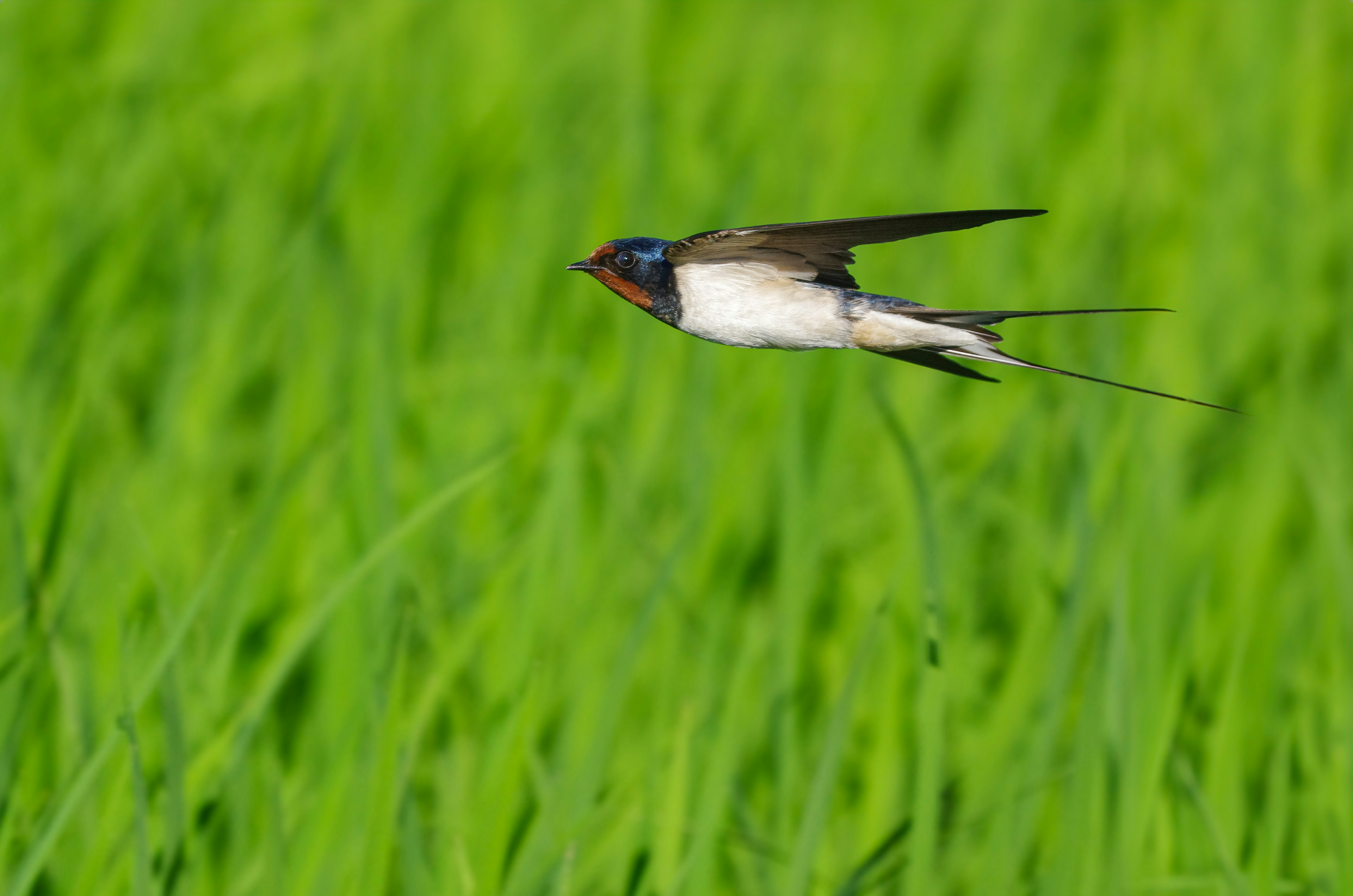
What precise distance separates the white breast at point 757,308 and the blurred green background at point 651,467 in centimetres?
78

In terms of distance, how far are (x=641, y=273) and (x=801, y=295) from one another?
78mm

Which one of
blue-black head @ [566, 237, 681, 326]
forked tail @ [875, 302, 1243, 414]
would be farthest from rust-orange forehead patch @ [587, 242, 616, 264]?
forked tail @ [875, 302, 1243, 414]

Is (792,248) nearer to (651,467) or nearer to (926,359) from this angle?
(926,359)

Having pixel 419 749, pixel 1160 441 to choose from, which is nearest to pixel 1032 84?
pixel 1160 441

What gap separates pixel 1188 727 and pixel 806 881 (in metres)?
1.26

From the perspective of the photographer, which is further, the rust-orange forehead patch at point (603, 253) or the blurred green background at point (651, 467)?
the blurred green background at point (651, 467)

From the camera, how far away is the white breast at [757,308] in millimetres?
490

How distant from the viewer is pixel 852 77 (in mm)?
5023

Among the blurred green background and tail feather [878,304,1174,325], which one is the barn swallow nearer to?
tail feather [878,304,1174,325]

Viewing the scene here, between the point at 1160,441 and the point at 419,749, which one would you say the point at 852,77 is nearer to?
the point at 1160,441

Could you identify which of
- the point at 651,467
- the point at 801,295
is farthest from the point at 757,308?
the point at 651,467

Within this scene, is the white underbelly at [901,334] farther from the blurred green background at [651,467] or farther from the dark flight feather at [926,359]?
the blurred green background at [651,467]

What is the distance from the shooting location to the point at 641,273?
58 centimetres

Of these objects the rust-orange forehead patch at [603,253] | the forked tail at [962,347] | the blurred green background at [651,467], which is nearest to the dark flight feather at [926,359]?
the forked tail at [962,347]
